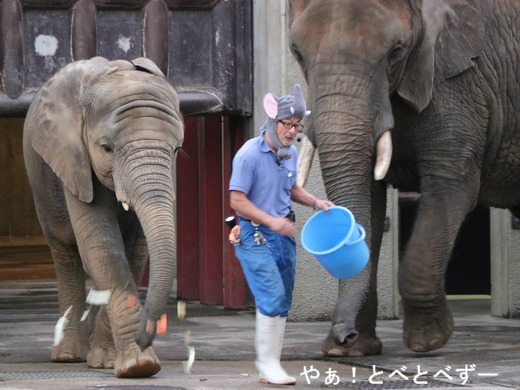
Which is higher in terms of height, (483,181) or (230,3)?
(230,3)

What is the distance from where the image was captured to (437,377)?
8.63 m

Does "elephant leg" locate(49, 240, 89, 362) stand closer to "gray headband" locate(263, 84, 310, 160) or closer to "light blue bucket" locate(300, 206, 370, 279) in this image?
"gray headband" locate(263, 84, 310, 160)

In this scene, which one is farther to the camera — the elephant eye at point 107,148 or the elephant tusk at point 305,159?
the elephant tusk at point 305,159

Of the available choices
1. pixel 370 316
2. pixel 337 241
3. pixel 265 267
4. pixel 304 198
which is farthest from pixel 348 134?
pixel 370 316

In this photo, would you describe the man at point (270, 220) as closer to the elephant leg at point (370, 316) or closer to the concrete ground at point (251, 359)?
the concrete ground at point (251, 359)

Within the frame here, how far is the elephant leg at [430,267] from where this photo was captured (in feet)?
31.2

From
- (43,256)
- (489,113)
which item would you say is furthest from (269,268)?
(43,256)

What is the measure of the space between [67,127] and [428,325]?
2.80 meters

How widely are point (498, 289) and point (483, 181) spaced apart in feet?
10.1

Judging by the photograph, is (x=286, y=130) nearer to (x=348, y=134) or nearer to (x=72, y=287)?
(x=348, y=134)

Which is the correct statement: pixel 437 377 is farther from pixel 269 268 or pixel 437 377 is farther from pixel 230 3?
pixel 230 3

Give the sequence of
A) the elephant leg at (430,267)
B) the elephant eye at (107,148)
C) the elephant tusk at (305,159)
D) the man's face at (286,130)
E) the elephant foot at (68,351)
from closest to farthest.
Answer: the man's face at (286,130)
the elephant eye at (107,148)
the elephant tusk at (305,159)
the elephant leg at (430,267)
the elephant foot at (68,351)

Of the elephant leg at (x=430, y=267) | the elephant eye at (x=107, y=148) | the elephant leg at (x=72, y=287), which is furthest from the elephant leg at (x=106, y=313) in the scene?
the elephant leg at (x=430, y=267)

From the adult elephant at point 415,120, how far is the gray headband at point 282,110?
0.63 metres
